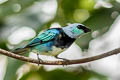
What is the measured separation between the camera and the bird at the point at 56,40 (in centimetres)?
132

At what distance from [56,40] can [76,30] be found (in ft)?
0.39

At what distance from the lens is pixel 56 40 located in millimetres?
1391

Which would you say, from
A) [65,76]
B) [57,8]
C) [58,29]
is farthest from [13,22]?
[58,29]

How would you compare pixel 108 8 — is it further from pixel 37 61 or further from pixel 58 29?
pixel 37 61

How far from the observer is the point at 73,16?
1942 millimetres

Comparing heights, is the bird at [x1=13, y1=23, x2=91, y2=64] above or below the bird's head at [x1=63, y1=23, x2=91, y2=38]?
below

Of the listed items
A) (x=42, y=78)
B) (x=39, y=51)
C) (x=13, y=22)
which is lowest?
(x=42, y=78)

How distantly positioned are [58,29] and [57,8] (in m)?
0.50

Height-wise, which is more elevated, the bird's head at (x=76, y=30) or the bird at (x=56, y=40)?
the bird's head at (x=76, y=30)

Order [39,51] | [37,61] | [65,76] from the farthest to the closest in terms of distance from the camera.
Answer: [65,76]
[39,51]
[37,61]

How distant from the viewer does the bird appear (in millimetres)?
1315

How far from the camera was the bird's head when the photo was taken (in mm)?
1280

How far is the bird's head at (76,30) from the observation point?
1.28 m

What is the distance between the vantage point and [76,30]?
1.30 metres
